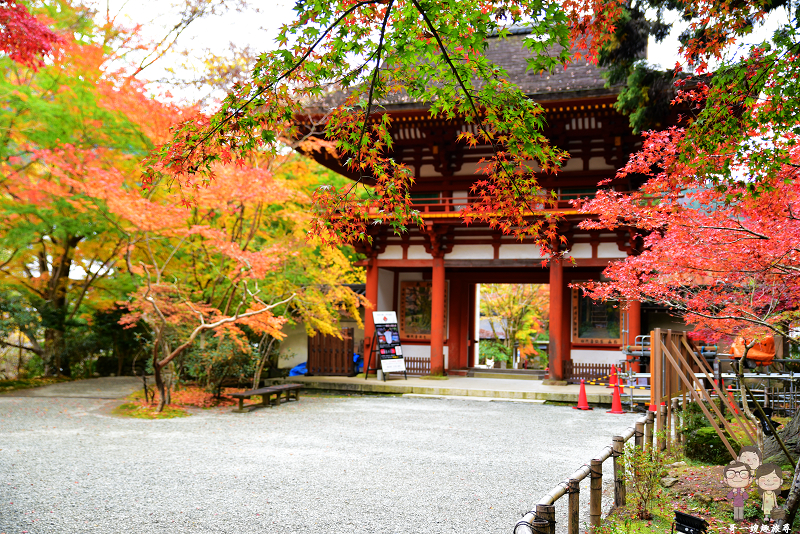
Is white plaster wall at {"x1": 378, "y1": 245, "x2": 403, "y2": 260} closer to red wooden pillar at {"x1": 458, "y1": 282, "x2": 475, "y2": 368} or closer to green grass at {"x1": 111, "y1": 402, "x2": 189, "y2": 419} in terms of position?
red wooden pillar at {"x1": 458, "y1": 282, "x2": 475, "y2": 368}

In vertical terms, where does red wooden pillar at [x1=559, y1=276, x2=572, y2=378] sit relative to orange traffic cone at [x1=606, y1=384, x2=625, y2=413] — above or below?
above

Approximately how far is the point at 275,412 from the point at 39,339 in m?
8.86

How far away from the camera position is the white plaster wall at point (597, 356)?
14547 mm

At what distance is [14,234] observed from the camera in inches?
484

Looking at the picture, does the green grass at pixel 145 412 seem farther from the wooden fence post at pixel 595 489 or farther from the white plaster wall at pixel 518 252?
the white plaster wall at pixel 518 252

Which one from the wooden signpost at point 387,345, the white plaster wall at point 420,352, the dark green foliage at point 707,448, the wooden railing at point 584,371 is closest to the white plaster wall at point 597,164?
the wooden railing at point 584,371

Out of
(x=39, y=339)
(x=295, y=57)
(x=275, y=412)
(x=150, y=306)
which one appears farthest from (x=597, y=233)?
(x=39, y=339)

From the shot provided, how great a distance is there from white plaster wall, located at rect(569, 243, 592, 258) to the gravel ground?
447cm

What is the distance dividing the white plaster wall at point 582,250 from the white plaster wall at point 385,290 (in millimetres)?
5138

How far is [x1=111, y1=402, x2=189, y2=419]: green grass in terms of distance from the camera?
32.2 ft

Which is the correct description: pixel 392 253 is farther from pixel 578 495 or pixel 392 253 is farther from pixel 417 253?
pixel 578 495

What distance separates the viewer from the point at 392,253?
15445mm

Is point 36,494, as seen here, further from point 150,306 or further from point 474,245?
point 474,245

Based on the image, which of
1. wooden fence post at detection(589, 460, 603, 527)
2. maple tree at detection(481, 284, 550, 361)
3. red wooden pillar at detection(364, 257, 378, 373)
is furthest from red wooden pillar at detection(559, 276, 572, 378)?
wooden fence post at detection(589, 460, 603, 527)
